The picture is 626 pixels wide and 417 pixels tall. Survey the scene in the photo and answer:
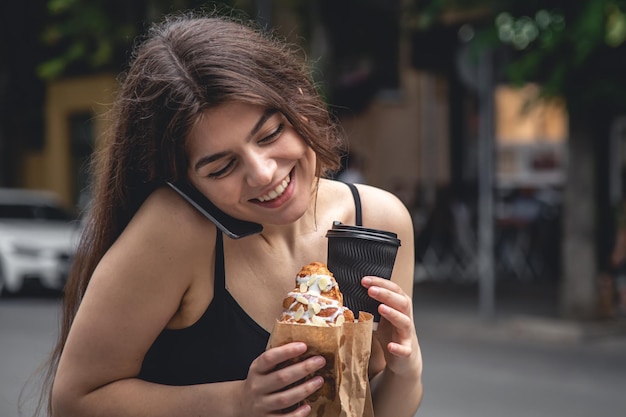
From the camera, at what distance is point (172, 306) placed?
6.05 ft

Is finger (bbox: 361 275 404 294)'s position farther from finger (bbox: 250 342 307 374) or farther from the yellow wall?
the yellow wall

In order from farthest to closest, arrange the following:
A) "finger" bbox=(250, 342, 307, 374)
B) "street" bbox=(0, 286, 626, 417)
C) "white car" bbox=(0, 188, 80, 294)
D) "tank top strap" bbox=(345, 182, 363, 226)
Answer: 1. "white car" bbox=(0, 188, 80, 294)
2. "street" bbox=(0, 286, 626, 417)
3. "tank top strap" bbox=(345, 182, 363, 226)
4. "finger" bbox=(250, 342, 307, 374)

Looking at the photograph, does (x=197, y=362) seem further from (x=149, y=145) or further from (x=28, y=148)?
(x=28, y=148)

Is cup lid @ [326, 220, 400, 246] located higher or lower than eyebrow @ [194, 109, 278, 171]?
lower

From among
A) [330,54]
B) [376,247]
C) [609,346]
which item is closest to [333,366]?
[376,247]

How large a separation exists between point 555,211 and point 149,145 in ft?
49.5

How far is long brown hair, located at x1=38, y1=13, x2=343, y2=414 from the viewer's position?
1.83 meters

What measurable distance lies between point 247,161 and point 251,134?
0.05 m

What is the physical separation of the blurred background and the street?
0.21 meters

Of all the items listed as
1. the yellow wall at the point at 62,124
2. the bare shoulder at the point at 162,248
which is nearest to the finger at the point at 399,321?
the bare shoulder at the point at 162,248

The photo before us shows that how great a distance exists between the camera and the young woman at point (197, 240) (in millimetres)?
1822

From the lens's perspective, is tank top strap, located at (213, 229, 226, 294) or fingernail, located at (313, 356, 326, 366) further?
tank top strap, located at (213, 229, 226, 294)

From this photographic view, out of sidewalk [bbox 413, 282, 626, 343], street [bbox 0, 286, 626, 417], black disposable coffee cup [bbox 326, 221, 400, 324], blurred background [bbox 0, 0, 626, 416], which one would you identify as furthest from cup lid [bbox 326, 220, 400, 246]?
sidewalk [bbox 413, 282, 626, 343]

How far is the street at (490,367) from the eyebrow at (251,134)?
3.84m
